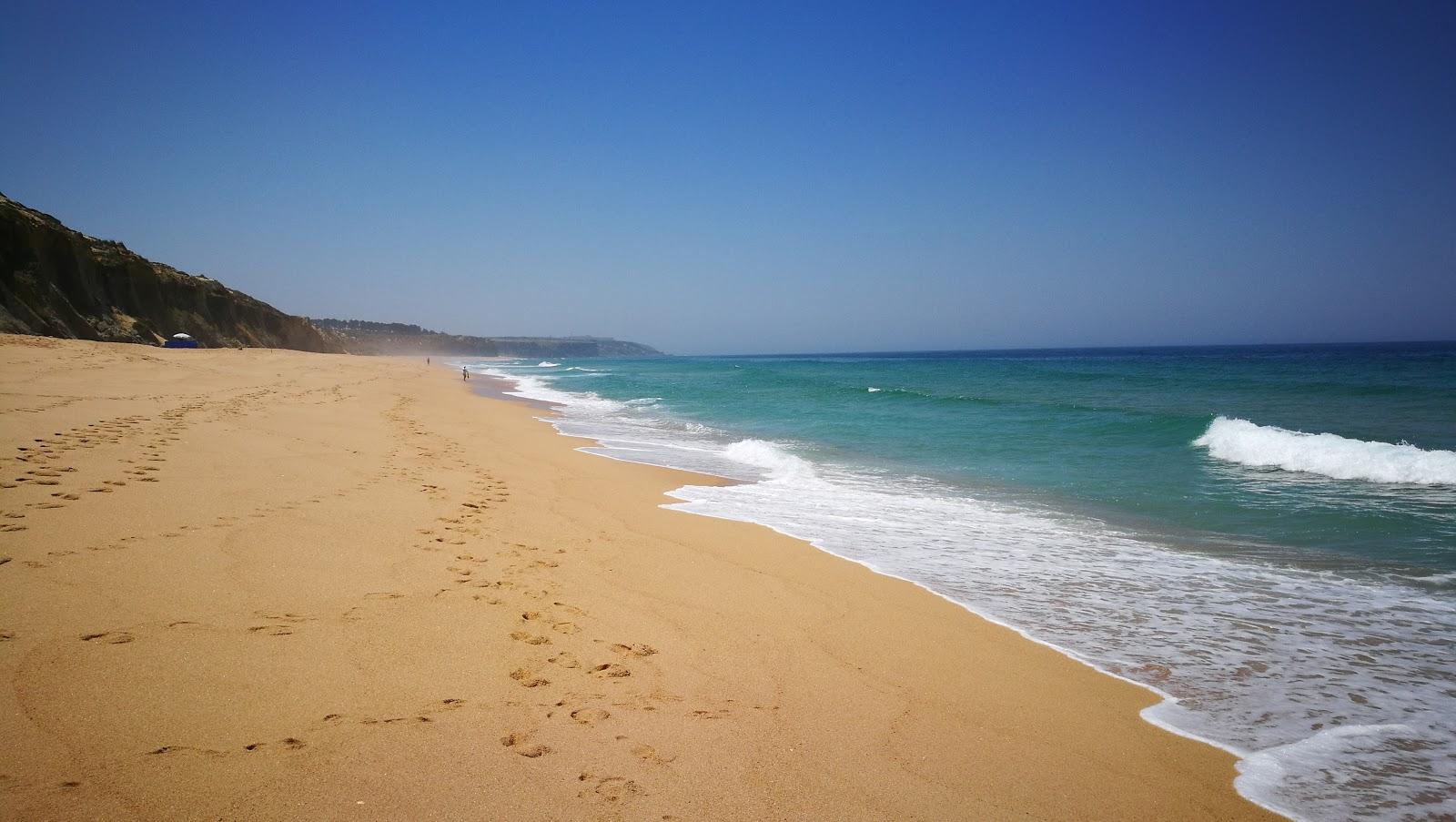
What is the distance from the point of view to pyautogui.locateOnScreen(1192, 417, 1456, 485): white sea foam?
951cm

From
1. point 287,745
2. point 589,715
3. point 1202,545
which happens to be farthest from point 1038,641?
point 287,745

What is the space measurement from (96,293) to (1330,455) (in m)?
52.0

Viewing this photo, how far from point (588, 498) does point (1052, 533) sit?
5.36 meters

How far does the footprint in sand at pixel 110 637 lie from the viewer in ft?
9.09

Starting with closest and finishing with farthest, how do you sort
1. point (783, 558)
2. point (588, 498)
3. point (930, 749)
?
1. point (930, 749)
2. point (783, 558)
3. point (588, 498)

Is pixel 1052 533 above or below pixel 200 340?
below

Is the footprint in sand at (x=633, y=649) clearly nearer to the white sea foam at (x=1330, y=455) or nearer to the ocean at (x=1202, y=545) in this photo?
the ocean at (x=1202, y=545)

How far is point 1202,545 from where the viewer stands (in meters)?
6.58

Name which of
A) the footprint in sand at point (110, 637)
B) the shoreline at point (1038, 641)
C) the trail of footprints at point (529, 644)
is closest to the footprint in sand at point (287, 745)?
the trail of footprints at point (529, 644)

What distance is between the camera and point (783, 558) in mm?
5652

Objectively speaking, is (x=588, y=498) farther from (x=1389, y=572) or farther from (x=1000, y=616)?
(x=1389, y=572)

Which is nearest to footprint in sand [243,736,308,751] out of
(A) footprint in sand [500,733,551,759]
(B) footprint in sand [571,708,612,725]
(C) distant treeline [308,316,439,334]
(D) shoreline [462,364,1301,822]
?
(A) footprint in sand [500,733,551,759]

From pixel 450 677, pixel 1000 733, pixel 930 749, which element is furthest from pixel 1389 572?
pixel 450 677

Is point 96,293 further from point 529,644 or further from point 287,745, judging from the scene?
point 287,745
